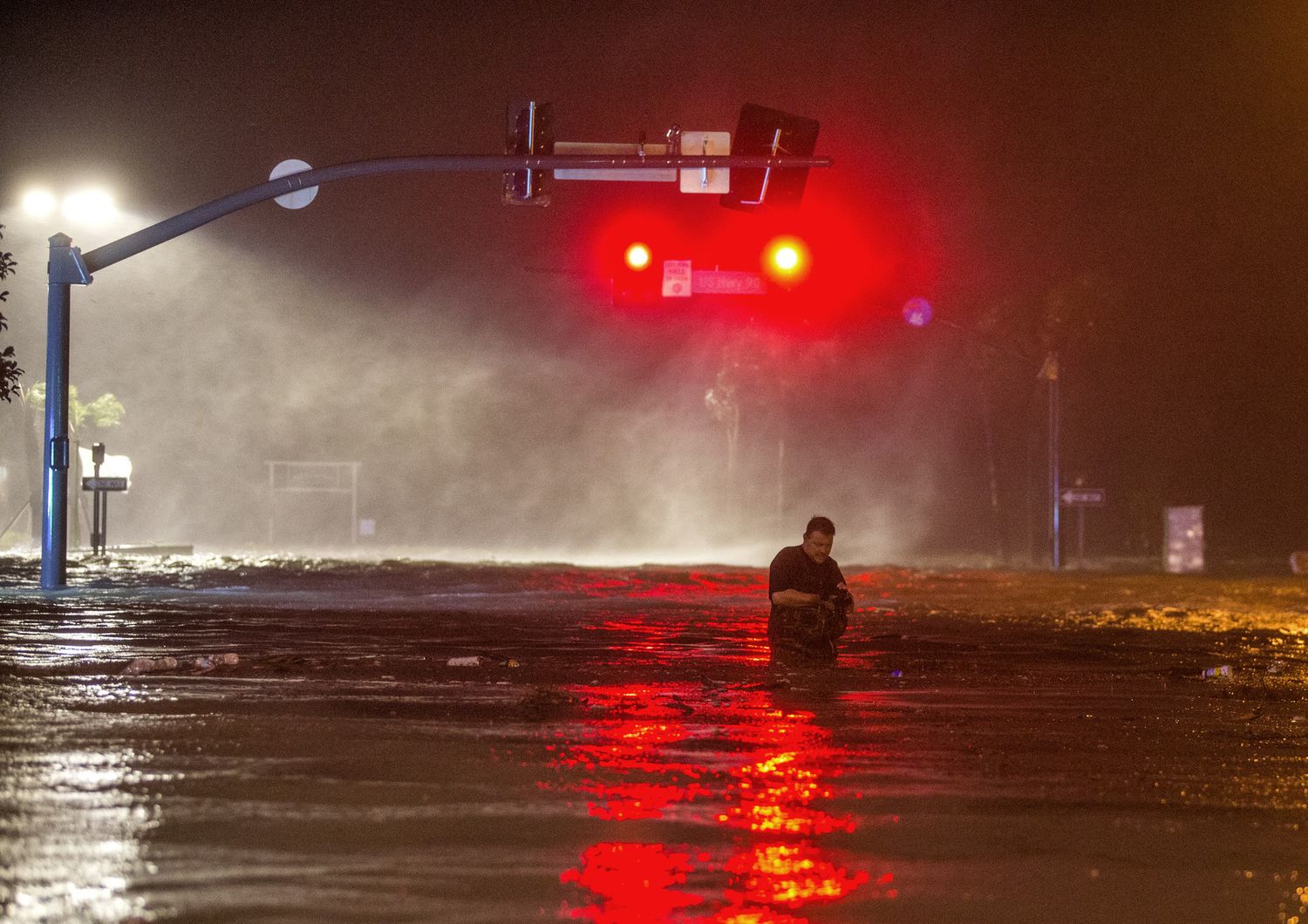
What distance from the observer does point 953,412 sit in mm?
43281

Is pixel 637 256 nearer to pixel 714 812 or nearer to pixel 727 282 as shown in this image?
pixel 727 282

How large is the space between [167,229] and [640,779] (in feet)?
40.7

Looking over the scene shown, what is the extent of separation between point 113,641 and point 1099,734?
8.50m

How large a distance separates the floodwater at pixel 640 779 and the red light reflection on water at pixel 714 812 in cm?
2

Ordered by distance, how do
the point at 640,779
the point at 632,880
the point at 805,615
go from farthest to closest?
the point at 805,615 → the point at 640,779 → the point at 632,880

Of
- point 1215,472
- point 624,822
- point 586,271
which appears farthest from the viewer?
point 1215,472

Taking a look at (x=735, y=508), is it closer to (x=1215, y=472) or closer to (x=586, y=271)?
(x=1215, y=472)

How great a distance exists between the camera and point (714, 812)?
575cm

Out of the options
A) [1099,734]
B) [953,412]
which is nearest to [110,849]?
[1099,734]

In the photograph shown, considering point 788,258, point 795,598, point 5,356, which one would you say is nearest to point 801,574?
point 795,598

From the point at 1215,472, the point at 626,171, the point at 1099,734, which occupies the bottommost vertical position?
the point at 1099,734

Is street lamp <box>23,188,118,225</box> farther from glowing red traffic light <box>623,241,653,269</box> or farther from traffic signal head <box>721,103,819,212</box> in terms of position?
traffic signal head <box>721,103,819,212</box>

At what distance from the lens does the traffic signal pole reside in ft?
48.2

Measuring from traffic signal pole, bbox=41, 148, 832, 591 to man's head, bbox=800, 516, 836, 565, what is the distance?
5.13 metres
